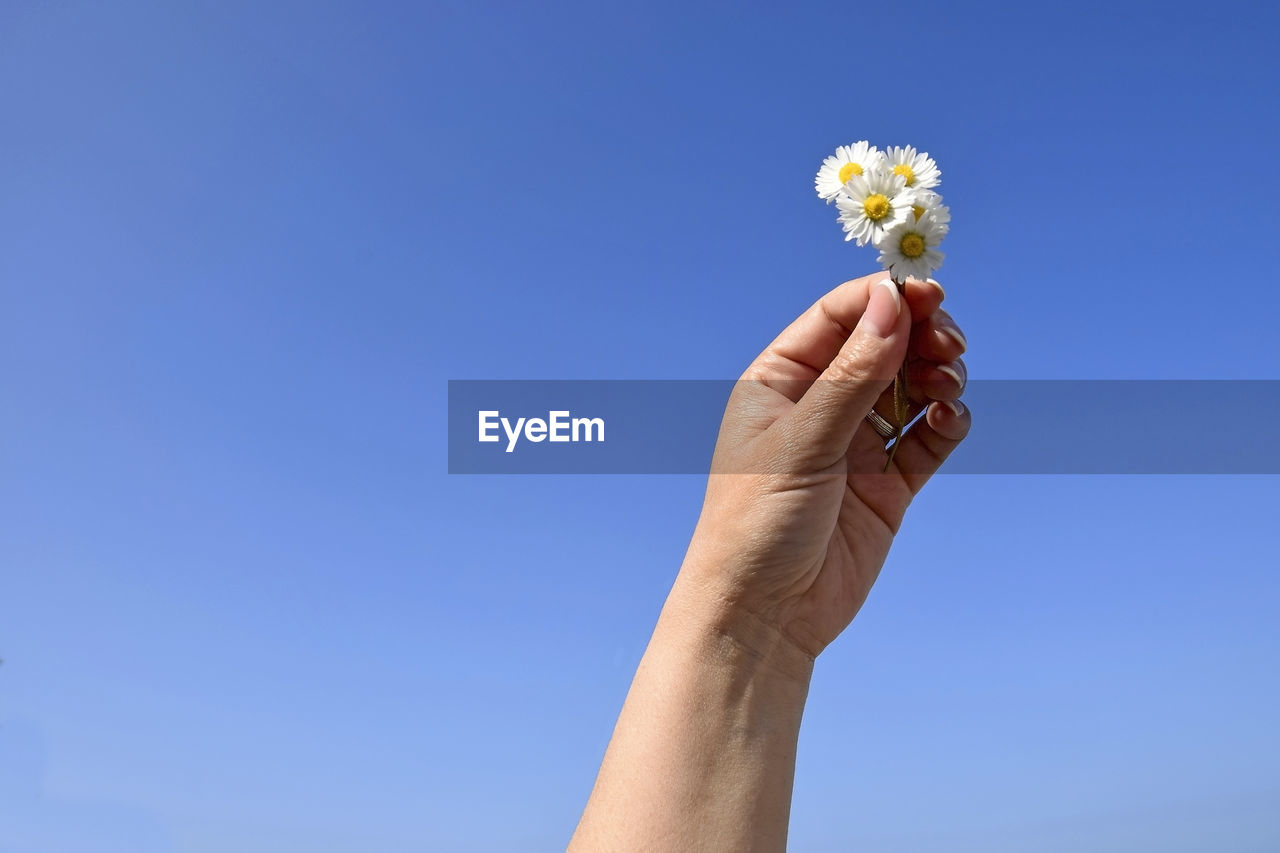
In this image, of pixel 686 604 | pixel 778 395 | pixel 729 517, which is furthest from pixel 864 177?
pixel 686 604

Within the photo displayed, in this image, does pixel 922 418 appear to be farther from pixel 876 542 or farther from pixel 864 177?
pixel 864 177

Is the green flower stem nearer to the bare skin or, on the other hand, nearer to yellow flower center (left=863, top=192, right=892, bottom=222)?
the bare skin

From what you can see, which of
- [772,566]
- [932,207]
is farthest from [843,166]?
[772,566]

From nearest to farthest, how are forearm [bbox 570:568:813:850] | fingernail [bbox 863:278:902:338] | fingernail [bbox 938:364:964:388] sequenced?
forearm [bbox 570:568:813:850]
fingernail [bbox 863:278:902:338]
fingernail [bbox 938:364:964:388]

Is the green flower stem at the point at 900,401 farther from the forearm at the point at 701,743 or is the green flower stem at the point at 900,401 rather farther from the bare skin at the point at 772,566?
the forearm at the point at 701,743

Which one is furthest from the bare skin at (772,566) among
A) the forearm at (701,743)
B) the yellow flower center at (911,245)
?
the yellow flower center at (911,245)

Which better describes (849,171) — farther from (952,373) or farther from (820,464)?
(820,464)

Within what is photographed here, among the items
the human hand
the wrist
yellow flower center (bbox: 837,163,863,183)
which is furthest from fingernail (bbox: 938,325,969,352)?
the wrist
